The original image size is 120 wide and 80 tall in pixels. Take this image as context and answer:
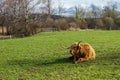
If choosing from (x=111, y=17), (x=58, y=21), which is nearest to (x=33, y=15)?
(x=58, y=21)

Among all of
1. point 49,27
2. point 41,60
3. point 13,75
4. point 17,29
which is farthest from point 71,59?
point 49,27

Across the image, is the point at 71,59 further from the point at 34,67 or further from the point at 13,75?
the point at 13,75

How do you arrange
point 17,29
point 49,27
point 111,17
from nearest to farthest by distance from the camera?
point 17,29 < point 49,27 < point 111,17

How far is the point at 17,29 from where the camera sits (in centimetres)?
5594

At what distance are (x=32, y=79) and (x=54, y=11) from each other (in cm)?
5991

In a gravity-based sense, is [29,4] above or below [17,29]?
above

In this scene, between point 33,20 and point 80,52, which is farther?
point 33,20

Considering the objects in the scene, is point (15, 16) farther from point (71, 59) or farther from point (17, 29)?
point (71, 59)

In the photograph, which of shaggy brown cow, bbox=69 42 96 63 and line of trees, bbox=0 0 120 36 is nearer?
shaggy brown cow, bbox=69 42 96 63

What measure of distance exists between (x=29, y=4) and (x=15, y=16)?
11.7 feet

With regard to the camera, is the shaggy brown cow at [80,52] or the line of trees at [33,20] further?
the line of trees at [33,20]

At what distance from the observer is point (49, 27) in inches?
2398

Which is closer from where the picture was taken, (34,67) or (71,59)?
(34,67)

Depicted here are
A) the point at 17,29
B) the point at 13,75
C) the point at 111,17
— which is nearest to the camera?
the point at 13,75
